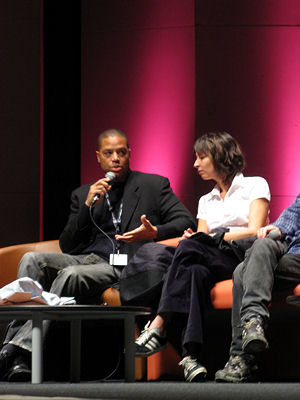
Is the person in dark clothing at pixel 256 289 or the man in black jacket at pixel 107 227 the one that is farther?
the man in black jacket at pixel 107 227

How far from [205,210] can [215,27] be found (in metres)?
1.53

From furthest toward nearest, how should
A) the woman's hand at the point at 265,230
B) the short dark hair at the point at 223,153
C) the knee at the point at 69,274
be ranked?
the short dark hair at the point at 223,153 < the knee at the point at 69,274 < the woman's hand at the point at 265,230

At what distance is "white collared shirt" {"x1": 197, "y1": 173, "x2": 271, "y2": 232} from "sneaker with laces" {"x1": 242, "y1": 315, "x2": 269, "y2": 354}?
106 cm

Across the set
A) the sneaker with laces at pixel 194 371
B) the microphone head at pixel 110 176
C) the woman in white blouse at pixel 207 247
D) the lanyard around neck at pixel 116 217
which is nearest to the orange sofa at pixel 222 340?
the woman in white blouse at pixel 207 247

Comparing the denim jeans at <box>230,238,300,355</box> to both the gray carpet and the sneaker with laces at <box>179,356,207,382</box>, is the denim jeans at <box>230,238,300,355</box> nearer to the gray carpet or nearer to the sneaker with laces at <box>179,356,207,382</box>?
the sneaker with laces at <box>179,356,207,382</box>

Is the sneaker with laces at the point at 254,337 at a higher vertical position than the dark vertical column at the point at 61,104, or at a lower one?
lower

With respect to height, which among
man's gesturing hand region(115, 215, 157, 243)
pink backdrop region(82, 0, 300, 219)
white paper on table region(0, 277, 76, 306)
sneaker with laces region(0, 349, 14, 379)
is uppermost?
pink backdrop region(82, 0, 300, 219)

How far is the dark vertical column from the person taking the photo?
5.00 m

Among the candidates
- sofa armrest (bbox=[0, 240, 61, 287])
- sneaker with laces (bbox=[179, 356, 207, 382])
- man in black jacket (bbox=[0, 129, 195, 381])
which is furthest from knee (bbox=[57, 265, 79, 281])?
sneaker with laces (bbox=[179, 356, 207, 382])

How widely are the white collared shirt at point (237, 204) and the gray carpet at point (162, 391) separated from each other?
1.31 m

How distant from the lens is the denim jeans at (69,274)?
140 inches

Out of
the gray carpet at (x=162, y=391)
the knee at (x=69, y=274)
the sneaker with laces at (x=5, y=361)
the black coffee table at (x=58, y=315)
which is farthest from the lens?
the knee at (x=69, y=274)

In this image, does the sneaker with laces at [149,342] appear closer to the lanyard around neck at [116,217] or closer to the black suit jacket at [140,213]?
the black suit jacket at [140,213]

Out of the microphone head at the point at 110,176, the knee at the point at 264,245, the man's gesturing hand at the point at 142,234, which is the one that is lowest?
the man's gesturing hand at the point at 142,234
